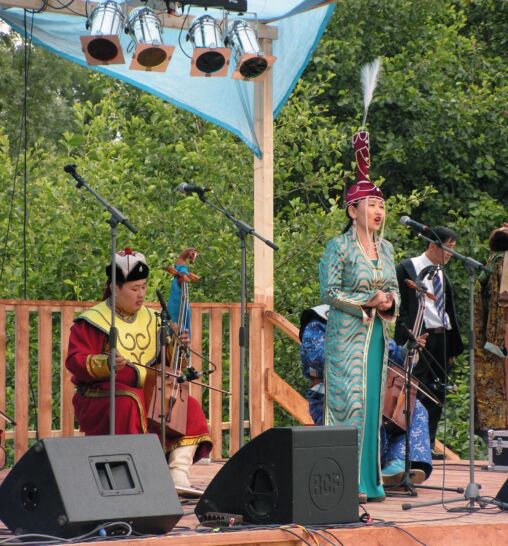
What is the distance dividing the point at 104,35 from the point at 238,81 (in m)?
1.85

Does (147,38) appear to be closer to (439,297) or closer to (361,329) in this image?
(361,329)

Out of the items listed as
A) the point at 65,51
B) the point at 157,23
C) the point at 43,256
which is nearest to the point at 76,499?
the point at 157,23

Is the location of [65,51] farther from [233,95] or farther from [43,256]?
[43,256]

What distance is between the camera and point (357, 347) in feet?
21.4

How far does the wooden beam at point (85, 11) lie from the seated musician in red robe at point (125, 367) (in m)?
2.08

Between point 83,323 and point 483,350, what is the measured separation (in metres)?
3.24

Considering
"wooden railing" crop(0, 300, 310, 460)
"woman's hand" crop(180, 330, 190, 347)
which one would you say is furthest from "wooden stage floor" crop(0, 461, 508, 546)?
"wooden railing" crop(0, 300, 310, 460)

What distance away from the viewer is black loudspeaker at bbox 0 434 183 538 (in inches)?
183

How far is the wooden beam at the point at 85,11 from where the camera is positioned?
7.84m

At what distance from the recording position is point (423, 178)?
48.3ft

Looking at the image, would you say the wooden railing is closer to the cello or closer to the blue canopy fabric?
the blue canopy fabric

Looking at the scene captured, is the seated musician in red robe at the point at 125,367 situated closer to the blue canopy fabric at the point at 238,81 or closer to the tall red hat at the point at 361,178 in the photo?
the tall red hat at the point at 361,178

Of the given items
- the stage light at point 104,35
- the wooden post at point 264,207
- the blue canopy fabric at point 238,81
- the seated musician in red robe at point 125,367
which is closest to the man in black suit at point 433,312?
the wooden post at point 264,207

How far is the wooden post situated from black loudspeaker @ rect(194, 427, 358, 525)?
3625 mm
